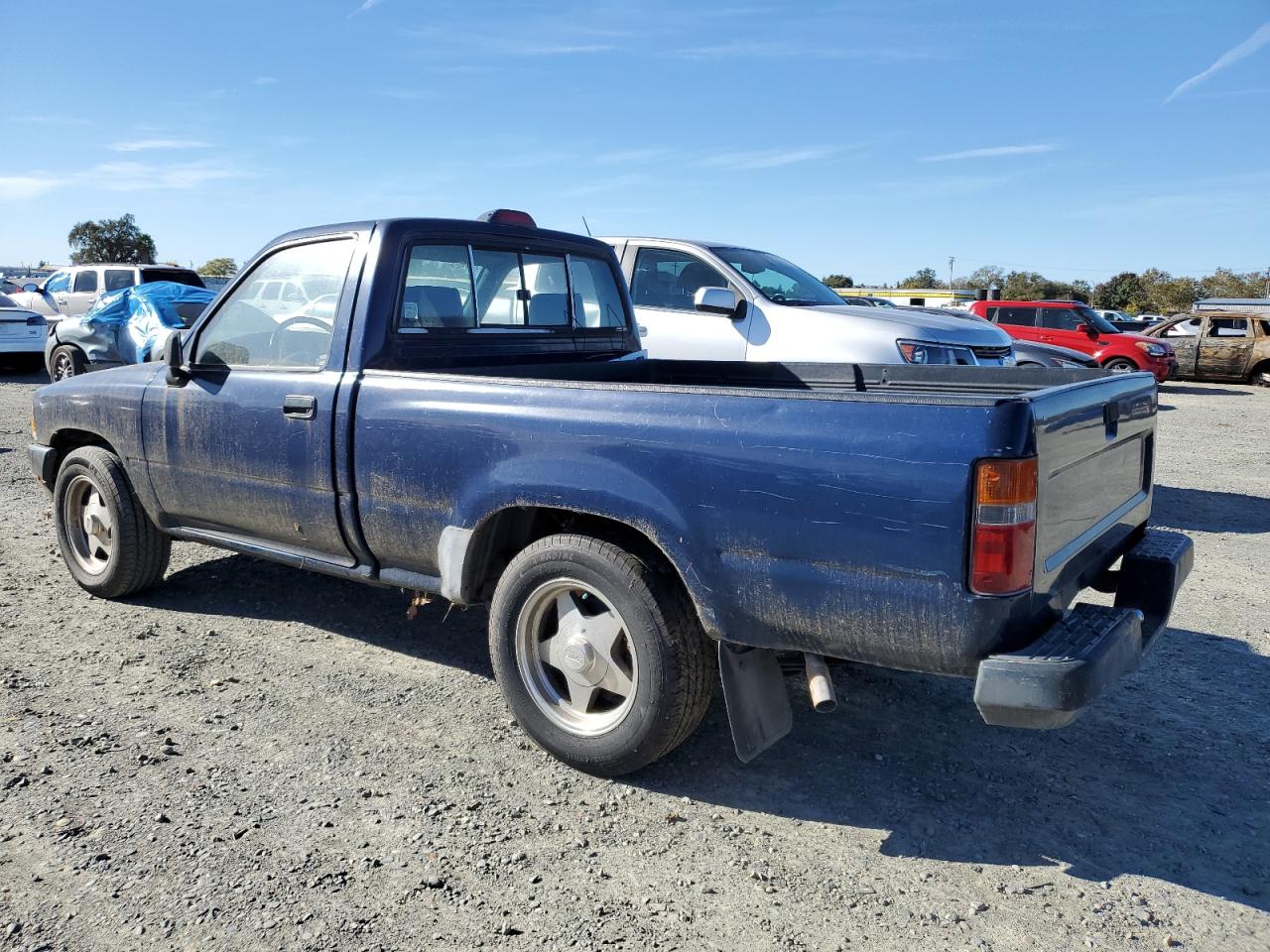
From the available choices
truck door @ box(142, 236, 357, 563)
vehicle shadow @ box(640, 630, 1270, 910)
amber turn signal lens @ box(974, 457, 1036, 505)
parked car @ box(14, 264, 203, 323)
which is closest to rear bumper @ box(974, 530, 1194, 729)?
amber turn signal lens @ box(974, 457, 1036, 505)

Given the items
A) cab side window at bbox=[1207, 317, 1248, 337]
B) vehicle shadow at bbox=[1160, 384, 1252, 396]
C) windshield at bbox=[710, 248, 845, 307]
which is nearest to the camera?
windshield at bbox=[710, 248, 845, 307]

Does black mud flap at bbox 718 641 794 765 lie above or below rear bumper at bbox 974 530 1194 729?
below

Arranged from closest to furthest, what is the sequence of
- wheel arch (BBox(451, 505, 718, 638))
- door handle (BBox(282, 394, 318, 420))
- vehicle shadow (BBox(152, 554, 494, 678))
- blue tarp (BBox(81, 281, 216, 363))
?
1. wheel arch (BBox(451, 505, 718, 638))
2. door handle (BBox(282, 394, 318, 420))
3. vehicle shadow (BBox(152, 554, 494, 678))
4. blue tarp (BBox(81, 281, 216, 363))

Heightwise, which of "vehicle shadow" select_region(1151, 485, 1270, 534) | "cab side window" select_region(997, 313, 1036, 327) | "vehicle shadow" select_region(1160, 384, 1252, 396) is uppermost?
"cab side window" select_region(997, 313, 1036, 327)

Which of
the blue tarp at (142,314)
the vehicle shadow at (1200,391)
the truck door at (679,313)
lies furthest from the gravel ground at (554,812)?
the vehicle shadow at (1200,391)

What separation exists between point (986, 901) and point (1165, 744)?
1.37m

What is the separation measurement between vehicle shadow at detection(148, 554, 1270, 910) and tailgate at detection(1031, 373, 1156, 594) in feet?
2.39

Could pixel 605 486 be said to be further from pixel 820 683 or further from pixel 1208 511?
pixel 1208 511

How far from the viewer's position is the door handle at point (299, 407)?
388cm

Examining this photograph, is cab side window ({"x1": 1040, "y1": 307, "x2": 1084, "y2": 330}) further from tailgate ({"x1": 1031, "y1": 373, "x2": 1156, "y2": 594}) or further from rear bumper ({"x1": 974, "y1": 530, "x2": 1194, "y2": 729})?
rear bumper ({"x1": 974, "y1": 530, "x2": 1194, "y2": 729})

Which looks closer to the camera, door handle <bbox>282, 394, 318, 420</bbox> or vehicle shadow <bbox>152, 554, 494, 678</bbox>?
door handle <bbox>282, 394, 318, 420</bbox>

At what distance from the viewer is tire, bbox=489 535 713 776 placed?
3.12 meters

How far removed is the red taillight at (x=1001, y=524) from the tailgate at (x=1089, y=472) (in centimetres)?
7

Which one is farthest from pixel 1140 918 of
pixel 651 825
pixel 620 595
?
pixel 620 595
